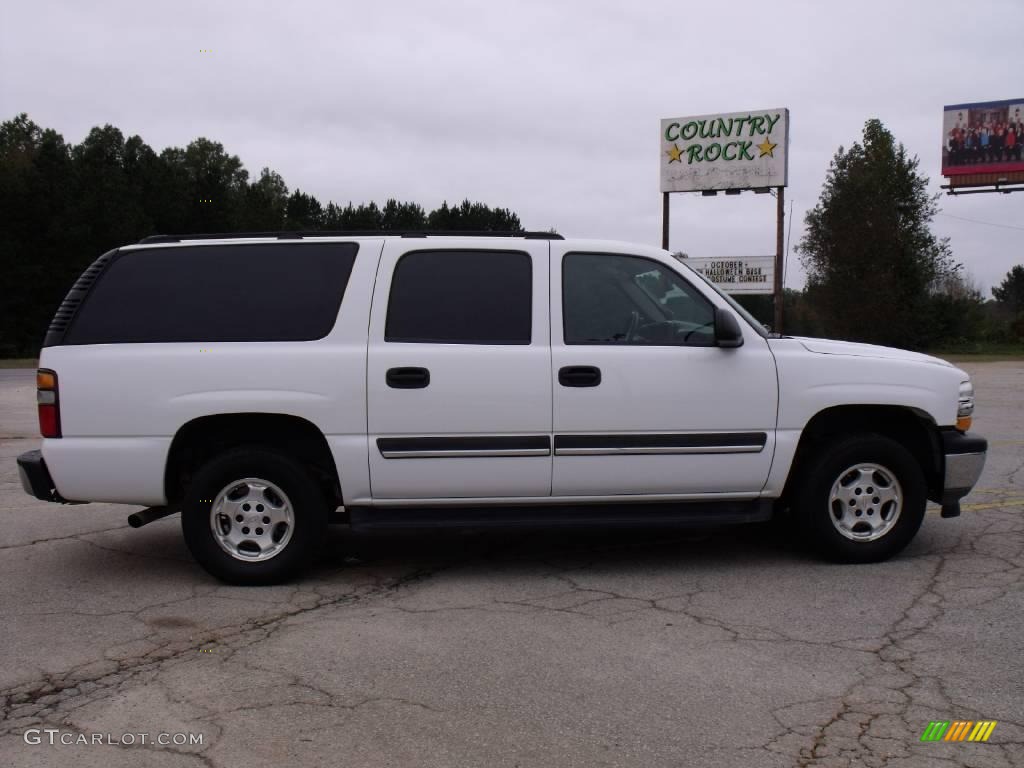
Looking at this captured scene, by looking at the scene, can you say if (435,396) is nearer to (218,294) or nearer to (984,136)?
(218,294)

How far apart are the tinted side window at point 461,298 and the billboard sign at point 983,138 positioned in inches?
2241

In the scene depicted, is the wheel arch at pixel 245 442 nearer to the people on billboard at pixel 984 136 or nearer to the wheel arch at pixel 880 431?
the wheel arch at pixel 880 431

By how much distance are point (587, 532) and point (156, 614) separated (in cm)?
302

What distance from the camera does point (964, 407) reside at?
5.92 meters

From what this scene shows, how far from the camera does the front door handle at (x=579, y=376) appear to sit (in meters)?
5.45

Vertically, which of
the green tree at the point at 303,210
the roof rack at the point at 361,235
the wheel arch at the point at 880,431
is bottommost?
the wheel arch at the point at 880,431

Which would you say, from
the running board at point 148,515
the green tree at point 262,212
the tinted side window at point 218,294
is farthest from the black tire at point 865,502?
the green tree at point 262,212

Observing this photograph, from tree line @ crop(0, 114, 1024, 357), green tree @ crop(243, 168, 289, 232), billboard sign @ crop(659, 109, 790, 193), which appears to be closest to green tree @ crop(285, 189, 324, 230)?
green tree @ crop(243, 168, 289, 232)

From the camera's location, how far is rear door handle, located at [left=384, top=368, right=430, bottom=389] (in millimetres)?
5391

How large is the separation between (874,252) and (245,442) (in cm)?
4652

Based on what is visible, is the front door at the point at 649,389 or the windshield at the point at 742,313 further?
the windshield at the point at 742,313

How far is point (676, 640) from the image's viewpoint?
4.55m

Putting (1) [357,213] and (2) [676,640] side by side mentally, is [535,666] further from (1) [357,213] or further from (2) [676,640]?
(1) [357,213]

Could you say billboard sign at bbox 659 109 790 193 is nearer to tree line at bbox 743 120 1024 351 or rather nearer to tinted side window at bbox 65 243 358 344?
tree line at bbox 743 120 1024 351
